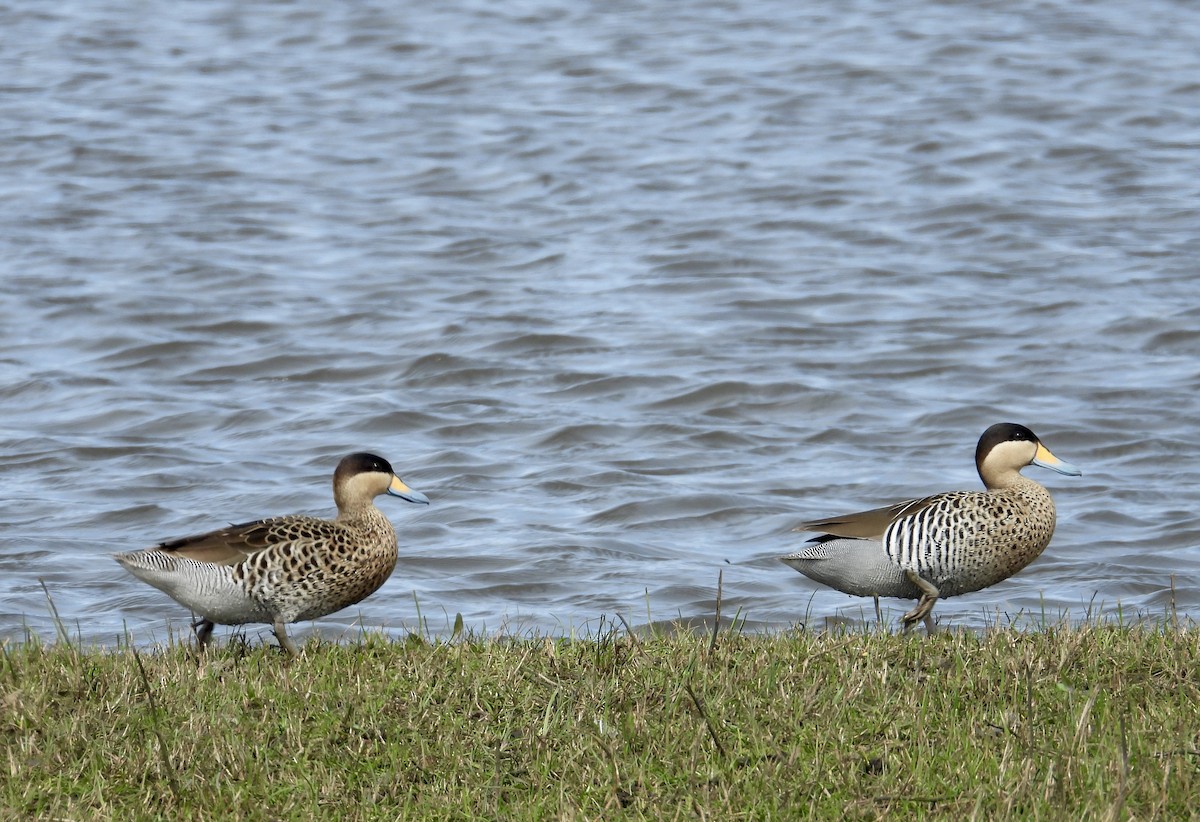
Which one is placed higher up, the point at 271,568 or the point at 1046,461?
the point at 271,568

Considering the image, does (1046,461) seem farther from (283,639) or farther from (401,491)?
(283,639)

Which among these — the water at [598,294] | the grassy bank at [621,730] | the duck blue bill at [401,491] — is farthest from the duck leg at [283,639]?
the duck blue bill at [401,491]

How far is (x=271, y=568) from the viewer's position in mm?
6785

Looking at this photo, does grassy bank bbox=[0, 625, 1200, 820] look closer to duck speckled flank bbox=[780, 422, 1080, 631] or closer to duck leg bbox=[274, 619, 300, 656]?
duck leg bbox=[274, 619, 300, 656]

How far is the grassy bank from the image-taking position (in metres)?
4.98

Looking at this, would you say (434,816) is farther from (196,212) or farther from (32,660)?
(196,212)

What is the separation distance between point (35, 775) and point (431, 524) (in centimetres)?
525

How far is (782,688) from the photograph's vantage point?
226 inches

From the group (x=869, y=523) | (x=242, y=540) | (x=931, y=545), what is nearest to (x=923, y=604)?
(x=931, y=545)

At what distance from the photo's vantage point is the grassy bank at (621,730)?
498 centimetres

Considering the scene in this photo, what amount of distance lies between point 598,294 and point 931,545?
739cm

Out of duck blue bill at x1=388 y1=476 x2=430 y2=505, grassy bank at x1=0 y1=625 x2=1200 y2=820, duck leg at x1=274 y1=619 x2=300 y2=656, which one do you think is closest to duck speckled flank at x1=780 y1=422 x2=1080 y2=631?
grassy bank at x1=0 y1=625 x2=1200 y2=820

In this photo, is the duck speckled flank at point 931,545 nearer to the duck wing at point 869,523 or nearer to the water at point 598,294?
the duck wing at point 869,523

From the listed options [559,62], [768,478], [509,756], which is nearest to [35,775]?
[509,756]
